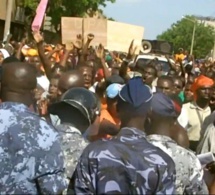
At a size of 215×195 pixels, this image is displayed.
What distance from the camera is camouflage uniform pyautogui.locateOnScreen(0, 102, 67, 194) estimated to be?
3.79 metres

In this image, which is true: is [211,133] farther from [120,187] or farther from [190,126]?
[120,187]

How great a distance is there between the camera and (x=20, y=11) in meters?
43.5

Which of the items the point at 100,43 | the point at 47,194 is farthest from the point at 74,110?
the point at 100,43

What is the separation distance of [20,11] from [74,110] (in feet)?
130

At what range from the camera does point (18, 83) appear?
4023mm

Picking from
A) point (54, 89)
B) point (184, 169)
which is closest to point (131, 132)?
point (184, 169)

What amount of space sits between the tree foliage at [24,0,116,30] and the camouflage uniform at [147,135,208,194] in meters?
34.6

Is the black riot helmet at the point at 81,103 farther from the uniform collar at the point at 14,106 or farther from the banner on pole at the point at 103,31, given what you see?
the banner on pole at the point at 103,31

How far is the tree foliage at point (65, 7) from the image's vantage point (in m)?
38.7

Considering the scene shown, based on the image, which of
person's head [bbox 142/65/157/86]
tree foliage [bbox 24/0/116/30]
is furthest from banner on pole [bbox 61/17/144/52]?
tree foliage [bbox 24/0/116/30]

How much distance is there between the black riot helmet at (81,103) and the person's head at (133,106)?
53 cm

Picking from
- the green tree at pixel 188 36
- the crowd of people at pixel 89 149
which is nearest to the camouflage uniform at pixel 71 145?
the crowd of people at pixel 89 149

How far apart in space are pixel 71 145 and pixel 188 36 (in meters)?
114

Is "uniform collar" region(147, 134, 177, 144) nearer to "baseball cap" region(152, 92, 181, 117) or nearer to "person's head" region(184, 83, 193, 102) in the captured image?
"baseball cap" region(152, 92, 181, 117)
